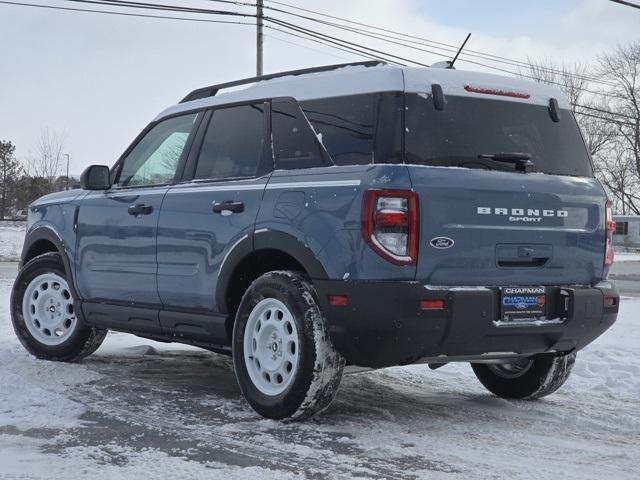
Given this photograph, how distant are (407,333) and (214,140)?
6.67 feet

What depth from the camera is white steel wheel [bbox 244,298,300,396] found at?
4836 mm

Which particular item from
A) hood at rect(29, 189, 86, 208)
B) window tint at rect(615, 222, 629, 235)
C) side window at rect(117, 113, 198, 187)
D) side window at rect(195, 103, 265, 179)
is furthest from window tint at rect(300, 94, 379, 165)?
window tint at rect(615, 222, 629, 235)

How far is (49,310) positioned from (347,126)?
3.29m

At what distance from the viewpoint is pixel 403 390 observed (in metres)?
6.14

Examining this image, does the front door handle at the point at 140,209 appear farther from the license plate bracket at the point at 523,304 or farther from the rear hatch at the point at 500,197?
the license plate bracket at the point at 523,304

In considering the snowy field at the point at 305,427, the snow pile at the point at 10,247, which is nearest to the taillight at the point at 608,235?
the snowy field at the point at 305,427

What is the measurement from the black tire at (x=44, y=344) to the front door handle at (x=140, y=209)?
3.49 feet

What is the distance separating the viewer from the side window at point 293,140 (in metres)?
4.95

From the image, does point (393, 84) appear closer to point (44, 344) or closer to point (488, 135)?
point (488, 135)

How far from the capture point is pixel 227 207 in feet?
17.0

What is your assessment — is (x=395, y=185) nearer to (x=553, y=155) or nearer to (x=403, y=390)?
(x=553, y=155)

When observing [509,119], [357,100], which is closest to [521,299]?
[509,119]

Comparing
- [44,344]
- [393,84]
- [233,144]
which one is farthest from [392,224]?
[44,344]

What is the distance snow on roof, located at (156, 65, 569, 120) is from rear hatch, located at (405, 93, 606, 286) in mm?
66
